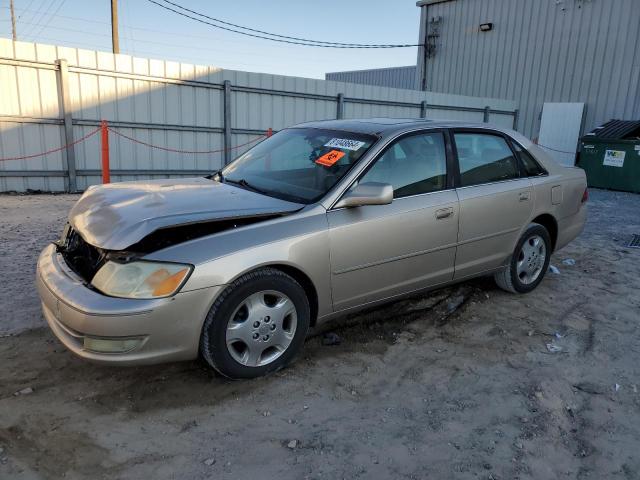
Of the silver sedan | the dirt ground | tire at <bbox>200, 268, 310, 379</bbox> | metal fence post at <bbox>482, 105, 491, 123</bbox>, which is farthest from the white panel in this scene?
tire at <bbox>200, 268, 310, 379</bbox>

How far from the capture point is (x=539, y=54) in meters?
16.4

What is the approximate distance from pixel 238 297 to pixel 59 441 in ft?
3.54

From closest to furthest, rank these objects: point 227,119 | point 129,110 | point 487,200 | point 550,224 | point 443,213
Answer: point 443,213 < point 487,200 < point 550,224 < point 129,110 < point 227,119

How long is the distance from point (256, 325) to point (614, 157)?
1241cm

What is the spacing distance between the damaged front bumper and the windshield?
103cm

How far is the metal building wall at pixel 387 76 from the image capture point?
27.5 metres

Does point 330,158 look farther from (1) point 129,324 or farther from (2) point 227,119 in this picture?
(2) point 227,119

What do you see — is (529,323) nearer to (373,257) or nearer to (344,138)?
(373,257)

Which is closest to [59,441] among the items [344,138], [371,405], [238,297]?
[238,297]

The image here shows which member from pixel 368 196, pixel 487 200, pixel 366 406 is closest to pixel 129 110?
pixel 487 200

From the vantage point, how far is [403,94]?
14016mm

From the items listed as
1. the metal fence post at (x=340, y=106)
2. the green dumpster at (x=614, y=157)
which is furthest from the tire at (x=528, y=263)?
the green dumpster at (x=614, y=157)

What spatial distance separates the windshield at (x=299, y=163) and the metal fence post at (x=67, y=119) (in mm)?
6378

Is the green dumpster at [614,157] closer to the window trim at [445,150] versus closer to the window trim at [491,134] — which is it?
the window trim at [491,134]
